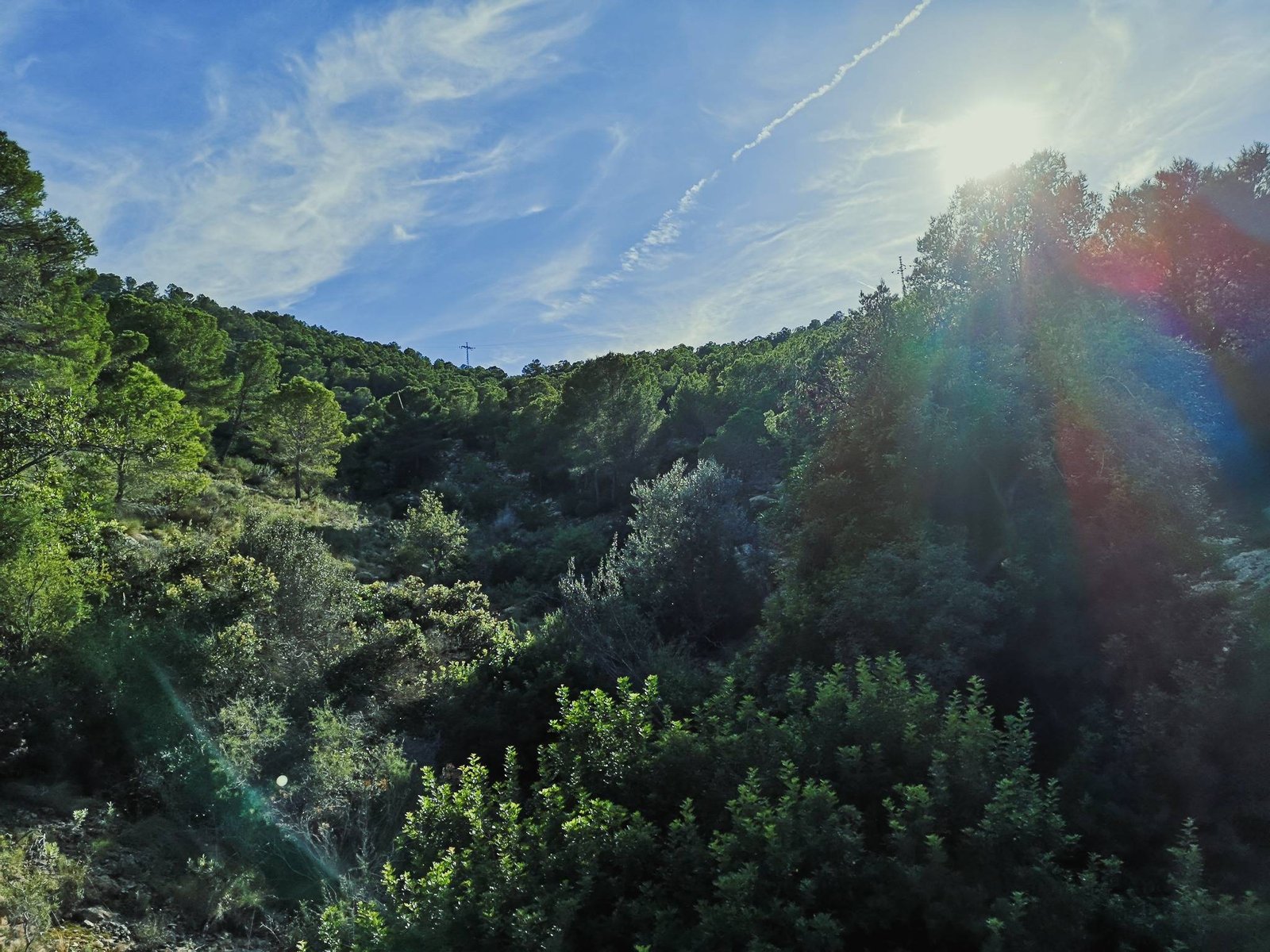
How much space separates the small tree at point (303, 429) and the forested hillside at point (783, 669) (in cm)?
1196

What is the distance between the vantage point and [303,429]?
34.0m

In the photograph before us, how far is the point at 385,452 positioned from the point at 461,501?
8.73 m

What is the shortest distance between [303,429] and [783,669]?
102ft

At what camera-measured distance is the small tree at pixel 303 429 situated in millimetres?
33500

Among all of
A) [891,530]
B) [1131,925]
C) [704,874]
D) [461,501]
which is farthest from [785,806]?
[461,501]

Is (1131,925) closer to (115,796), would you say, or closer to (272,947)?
(272,947)

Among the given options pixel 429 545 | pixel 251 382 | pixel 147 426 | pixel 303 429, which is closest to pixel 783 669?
pixel 147 426

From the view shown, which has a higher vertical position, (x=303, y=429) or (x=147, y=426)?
(x=303, y=429)

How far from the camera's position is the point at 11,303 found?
1520cm

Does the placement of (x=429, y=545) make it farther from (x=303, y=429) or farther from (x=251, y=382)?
(x=251, y=382)

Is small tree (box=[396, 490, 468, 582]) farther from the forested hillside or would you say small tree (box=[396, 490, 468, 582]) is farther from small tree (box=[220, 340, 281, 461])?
small tree (box=[220, 340, 281, 461])

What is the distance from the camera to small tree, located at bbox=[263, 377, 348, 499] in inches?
1319

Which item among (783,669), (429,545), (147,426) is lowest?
(783,669)

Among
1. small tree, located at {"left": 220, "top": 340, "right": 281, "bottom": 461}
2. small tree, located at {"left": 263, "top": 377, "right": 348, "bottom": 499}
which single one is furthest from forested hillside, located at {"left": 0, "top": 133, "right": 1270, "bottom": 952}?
small tree, located at {"left": 220, "top": 340, "right": 281, "bottom": 461}
